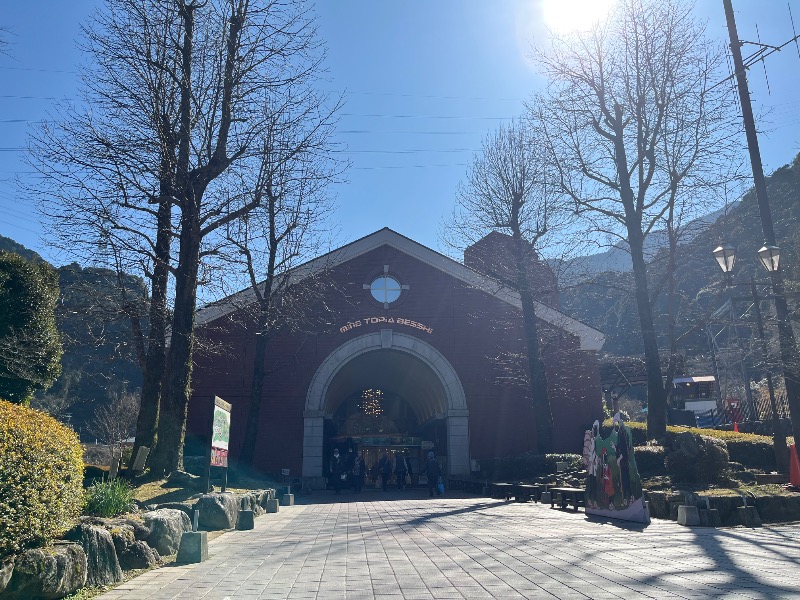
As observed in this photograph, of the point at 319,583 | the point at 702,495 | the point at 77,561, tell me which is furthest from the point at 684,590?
the point at 702,495

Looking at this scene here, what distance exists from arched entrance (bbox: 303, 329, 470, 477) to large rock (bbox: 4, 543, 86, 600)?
2073 centimetres

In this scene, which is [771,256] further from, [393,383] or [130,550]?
[393,383]

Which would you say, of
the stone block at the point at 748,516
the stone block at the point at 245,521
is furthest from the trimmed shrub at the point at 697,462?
the stone block at the point at 245,521

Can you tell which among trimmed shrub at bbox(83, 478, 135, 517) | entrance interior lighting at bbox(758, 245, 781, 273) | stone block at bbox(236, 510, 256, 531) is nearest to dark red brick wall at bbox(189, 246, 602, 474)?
entrance interior lighting at bbox(758, 245, 781, 273)

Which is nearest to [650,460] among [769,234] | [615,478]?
[615,478]

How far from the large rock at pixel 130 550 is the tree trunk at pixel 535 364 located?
1731cm

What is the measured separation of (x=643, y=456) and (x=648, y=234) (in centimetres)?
650

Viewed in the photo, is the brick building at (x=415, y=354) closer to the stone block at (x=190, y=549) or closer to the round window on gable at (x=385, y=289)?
the round window on gable at (x=385, y=289)

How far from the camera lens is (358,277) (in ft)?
92.1

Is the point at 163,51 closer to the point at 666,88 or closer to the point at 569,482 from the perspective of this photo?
the point at 666,88

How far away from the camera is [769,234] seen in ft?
41.8

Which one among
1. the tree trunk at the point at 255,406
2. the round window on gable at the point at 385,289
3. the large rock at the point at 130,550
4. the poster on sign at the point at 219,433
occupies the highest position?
the round window on gable at the point at 385,289

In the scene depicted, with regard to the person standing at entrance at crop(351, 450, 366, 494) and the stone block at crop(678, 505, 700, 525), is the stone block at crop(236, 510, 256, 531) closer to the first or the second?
the stone block at crop(678, 505, 700, 525)

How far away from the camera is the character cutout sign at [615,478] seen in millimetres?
10898
